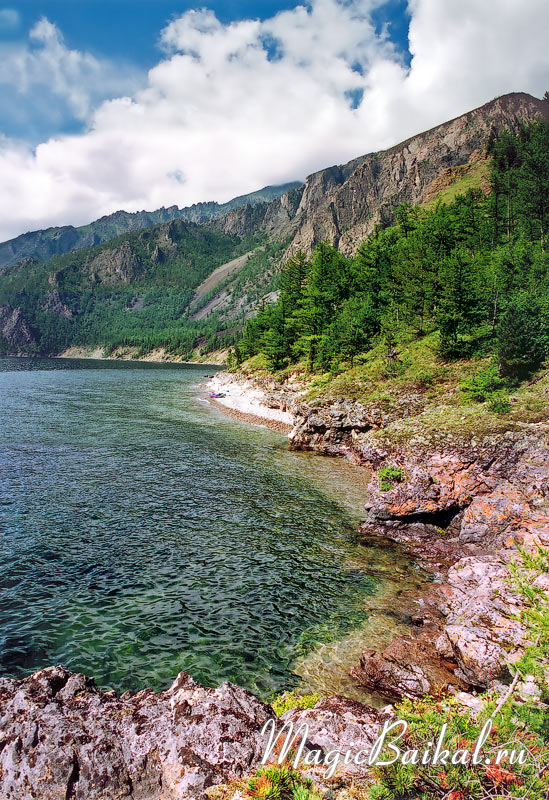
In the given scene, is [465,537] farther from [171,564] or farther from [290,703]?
[171,564]

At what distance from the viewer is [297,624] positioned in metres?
13.5

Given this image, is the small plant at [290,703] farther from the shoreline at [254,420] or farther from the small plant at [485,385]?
the shoreline at [254,420]

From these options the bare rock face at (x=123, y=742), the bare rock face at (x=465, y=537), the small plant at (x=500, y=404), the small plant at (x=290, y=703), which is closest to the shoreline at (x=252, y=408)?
the small plant at (x=500, y=404)

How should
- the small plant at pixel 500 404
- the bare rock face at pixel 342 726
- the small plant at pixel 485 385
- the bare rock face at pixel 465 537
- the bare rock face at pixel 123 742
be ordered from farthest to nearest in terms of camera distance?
1. the small plant at pixel 485 385
2. the small plant at pixel 500 404
3. the bare rock face at pixel 465 537
4. the bare rock face at pixel 342 726
5. the bare rock face at pixel 123 742

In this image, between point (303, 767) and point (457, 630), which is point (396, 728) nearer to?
point (303, 767)

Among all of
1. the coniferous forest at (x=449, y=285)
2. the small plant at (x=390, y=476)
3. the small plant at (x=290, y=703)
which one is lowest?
the small plant at (x=290, y=703)

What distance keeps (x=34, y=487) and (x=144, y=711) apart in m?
22.3

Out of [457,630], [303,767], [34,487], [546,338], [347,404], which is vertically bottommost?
[34,487]

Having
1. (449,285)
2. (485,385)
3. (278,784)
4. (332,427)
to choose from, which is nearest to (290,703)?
(278,784)

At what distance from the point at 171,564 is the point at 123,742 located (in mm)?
10301

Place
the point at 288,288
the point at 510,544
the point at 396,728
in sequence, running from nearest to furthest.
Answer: the point at 396,728, the point at 510,544, the point at 288,288

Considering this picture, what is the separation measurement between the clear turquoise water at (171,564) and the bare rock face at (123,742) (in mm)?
3181

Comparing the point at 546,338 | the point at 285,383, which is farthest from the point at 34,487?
the point at 285,383

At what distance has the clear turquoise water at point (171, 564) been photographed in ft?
38.7
